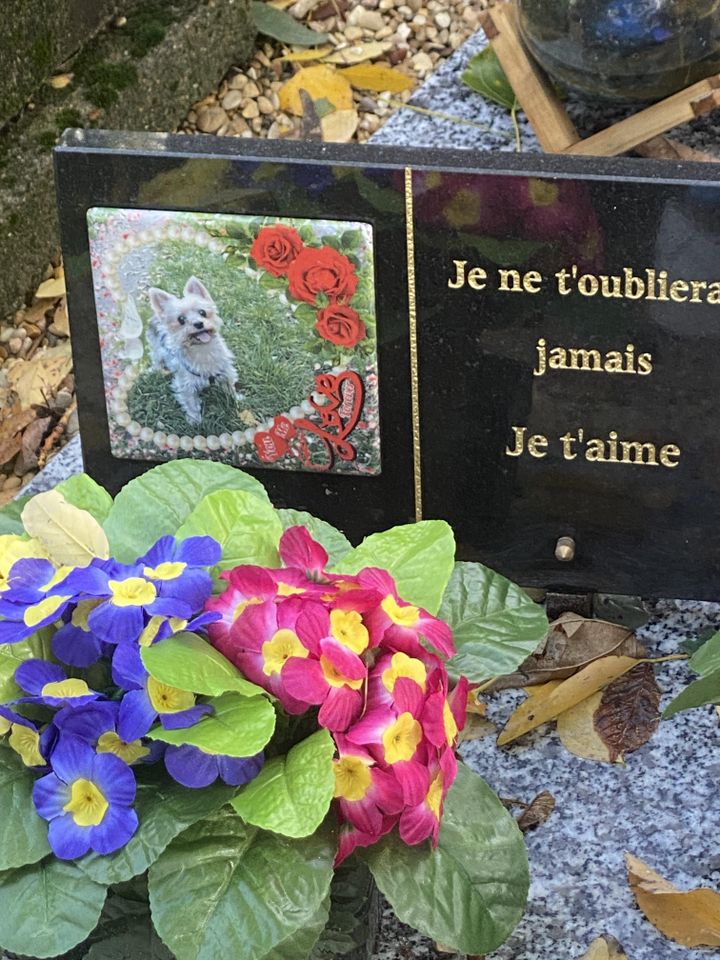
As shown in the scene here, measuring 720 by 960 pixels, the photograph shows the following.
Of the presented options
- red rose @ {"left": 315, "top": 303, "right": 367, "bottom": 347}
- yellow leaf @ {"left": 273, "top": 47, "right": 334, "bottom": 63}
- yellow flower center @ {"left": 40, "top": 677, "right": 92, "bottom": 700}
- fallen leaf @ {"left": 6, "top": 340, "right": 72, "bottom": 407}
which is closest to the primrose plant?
yellow flower center @ {"left": 40, "top": 677, "right": 92, "bottom": 700}

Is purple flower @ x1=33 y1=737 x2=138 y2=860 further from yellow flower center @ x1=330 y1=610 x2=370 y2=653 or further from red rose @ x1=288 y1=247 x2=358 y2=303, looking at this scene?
red rose @ x1=288 y1=247 x2=358 y2=303

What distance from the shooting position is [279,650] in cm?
111

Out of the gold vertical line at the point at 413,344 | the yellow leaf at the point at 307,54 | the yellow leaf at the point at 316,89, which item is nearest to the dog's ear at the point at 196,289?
the gold vertical line at the point at 413,344

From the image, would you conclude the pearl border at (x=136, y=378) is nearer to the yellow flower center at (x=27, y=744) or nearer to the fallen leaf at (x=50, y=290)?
the yellow flower center at (x=27, y=744)

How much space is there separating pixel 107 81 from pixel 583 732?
1.49 metres

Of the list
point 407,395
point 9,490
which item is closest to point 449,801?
point 407,395

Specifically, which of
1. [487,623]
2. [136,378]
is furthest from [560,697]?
[136,378]

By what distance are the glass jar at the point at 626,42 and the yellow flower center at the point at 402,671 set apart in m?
1.17

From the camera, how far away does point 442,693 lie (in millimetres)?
1118

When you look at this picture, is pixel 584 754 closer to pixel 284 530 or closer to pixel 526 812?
pixel 526 812

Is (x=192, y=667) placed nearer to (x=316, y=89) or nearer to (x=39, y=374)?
(x=39, y=374)

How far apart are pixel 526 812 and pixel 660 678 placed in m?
0.25

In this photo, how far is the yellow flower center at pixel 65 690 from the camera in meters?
1.11

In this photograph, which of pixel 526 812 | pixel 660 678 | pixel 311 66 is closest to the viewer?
pixel 526 812
